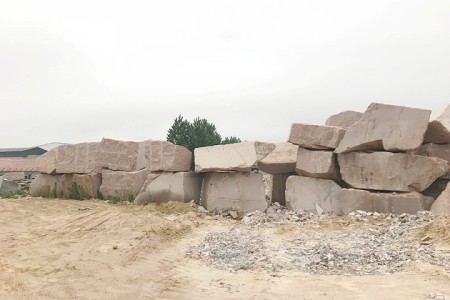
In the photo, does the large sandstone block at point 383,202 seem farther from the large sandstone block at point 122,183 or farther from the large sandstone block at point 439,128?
the large sandstone block at point 122,183

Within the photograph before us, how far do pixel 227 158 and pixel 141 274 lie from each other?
13.8 ft

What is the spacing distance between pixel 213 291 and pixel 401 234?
342cm

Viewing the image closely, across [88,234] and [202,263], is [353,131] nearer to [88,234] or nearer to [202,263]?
[202,263]

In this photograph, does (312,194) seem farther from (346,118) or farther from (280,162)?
(346,118)

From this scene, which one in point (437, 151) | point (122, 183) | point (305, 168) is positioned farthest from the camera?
point (122, 183)

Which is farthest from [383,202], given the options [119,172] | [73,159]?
[73,159]

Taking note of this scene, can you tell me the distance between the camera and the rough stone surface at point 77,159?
33.6 feet

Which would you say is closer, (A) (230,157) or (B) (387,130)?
(B) (387,130)

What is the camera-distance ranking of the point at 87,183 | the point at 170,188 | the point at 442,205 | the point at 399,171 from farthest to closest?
the point at 87,183, the point at 170,188, the point at 399,171, the point at 442,205

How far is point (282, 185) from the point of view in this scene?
896 cm

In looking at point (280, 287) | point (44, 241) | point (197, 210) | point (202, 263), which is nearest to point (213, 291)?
point (280, 287)

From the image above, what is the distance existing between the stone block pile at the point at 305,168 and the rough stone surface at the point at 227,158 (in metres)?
0.02

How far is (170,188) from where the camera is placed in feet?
29.7

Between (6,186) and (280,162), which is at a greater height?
(280,162)
